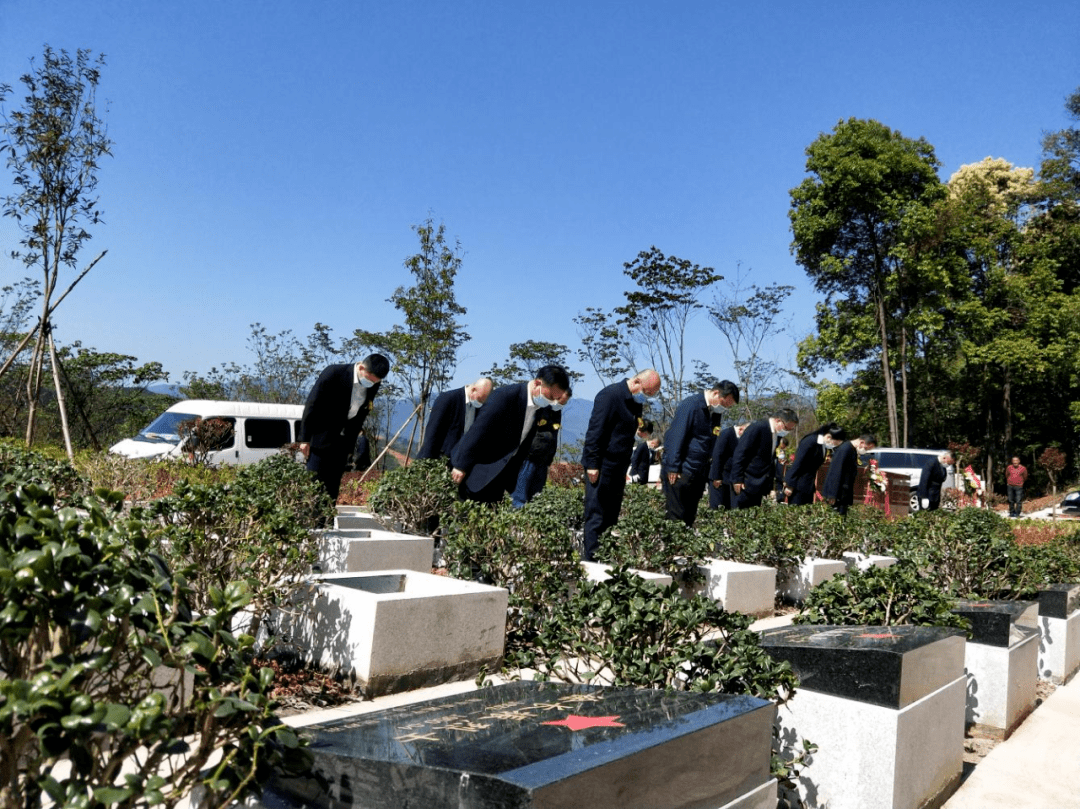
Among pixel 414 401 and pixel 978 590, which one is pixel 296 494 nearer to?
pixel 978 590

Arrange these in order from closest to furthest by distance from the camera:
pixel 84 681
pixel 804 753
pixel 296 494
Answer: pixel 84 681 → pixel 804 753 → pixel 296 494

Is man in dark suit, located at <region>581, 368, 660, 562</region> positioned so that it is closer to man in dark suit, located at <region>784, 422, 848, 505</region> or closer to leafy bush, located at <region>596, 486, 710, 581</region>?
leafy bush, located at <region>596, 486, 710, 581</region>

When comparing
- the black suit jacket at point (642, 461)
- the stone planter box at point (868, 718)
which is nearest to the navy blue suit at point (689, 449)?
the stone planter box at point (868, 718)

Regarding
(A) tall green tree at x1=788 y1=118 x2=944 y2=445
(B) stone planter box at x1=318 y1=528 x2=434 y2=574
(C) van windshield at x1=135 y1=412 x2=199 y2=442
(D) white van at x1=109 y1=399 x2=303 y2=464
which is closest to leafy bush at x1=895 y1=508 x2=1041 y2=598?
(B) stone planter box at x1=318 y1=528 x2=434 y2=574

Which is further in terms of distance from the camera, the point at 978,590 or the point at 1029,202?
the point at 1029,202

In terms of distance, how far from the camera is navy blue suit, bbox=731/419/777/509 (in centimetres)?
1098

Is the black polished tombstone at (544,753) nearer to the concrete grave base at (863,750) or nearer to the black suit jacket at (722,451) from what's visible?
the concrete grave base at (863,750)

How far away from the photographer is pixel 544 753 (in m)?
1.90

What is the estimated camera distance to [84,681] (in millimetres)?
1511

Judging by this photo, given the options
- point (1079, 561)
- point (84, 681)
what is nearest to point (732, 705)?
point (84, 681)

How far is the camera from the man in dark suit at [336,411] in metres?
7.40

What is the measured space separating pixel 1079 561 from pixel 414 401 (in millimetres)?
17616

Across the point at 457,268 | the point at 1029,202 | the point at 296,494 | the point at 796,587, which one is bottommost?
the point at 796,587

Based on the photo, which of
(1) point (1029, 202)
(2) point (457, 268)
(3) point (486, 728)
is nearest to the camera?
(3) point (486, 728)
